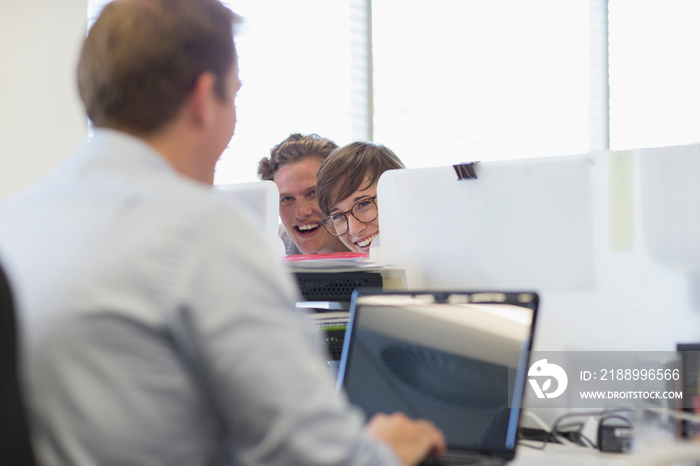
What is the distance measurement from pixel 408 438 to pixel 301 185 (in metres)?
1.92

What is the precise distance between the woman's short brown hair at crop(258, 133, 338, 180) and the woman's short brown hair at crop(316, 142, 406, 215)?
433 millimetres

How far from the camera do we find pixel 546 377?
4.11 ft

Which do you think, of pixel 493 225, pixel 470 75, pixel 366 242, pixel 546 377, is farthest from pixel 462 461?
pixel 470 75

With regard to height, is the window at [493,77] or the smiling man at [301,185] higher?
the window at [493,77]

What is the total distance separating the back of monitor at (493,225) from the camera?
1309 mm

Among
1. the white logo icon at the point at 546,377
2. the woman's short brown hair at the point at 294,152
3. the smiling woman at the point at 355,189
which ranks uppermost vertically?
the woman's short brown hair at the point at 294,152

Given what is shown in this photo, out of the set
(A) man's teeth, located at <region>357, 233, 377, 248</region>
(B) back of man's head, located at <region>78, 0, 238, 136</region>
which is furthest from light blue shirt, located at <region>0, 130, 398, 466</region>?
(A) man's teeth, located at <region>357, 233, 377, 248</region>

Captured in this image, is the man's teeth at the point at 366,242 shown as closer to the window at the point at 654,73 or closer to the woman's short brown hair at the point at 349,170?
the woman's short brown hair at the point at 349,170

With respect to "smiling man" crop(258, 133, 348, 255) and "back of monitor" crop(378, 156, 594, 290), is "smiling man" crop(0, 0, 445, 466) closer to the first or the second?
"back of monitor" crop(378, 156, 594, 290)

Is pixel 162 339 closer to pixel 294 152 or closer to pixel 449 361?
pixel 449 361

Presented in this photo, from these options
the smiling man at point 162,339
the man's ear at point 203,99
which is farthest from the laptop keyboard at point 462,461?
the man's ear at point 203,99

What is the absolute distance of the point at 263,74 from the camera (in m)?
3.77

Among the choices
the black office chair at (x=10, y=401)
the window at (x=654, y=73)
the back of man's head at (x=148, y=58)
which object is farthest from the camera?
the window at (x=654, y=73)

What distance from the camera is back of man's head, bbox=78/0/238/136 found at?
2.52ft
